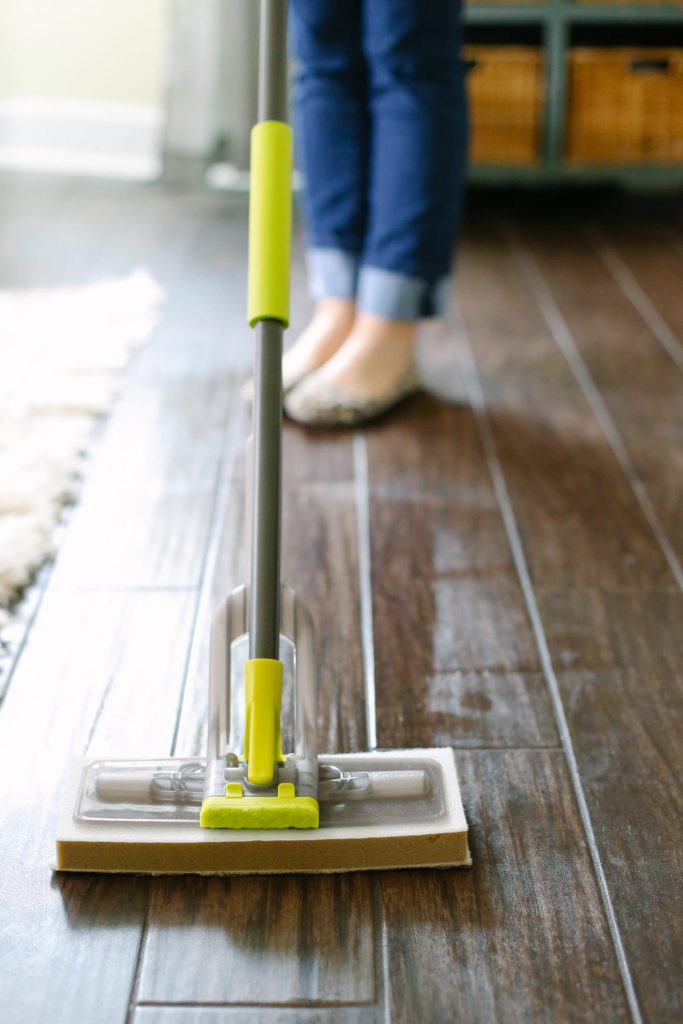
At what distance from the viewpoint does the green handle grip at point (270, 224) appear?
785 millimetres

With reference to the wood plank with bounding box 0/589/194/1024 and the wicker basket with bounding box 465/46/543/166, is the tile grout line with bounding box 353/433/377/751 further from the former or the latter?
the wicker basket with bounding box 465/46/543/166

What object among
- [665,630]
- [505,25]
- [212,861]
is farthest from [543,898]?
[505,25]

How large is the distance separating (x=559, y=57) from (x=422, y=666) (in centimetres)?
192

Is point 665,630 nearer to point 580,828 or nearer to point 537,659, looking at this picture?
point 537,659

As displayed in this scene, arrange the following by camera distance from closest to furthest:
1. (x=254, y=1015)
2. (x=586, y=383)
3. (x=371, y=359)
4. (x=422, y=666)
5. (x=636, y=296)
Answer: (x=254, y=1015) → (x=422, y=666) → (x=371, y=359) → (x=586, y=383) → (x=636, y=296)

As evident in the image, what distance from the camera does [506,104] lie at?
2516 mm

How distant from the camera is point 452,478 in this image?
1.31 m

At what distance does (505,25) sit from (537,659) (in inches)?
83.1

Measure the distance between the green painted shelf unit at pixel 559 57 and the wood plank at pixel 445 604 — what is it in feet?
4.42

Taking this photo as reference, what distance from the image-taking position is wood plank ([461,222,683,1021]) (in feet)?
2.37

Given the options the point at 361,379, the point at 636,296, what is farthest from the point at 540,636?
the point at 636,296

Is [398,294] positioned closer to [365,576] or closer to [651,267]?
[365,576]

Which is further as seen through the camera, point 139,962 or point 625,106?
point 625,106

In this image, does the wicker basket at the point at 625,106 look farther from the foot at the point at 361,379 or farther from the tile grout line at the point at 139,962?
the tile grout line at the point at 139,962
